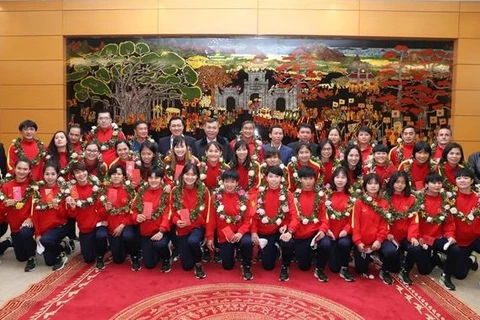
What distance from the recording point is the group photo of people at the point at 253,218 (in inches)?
149

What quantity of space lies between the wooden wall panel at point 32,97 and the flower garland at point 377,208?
5.40m

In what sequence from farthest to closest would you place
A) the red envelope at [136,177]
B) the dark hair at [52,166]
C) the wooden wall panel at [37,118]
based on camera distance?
the wooden wall panel at [37,118] → the red envelope at [136,177] → the dark hair at [52,166]

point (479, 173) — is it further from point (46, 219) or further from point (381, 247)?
point (46, 219)

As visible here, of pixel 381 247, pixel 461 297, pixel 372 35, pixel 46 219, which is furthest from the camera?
pixel 372 35

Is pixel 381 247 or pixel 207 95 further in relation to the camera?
pixel 207 95

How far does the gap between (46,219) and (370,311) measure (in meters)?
3.02

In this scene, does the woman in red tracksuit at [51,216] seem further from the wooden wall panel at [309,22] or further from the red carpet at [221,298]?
the wooden wall panel at [309,22]

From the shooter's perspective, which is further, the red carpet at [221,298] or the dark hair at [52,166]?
the dark hair at [52,166]

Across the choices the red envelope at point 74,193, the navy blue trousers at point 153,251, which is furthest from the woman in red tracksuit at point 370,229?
the red envelope at point 74,193

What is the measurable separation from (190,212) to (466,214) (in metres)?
2.49

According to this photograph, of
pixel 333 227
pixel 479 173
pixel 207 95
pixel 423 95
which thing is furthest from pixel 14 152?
pixel 423 95

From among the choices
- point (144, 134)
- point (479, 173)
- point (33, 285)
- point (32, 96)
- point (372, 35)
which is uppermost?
point (372, 35)

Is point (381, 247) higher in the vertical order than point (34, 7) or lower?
lower

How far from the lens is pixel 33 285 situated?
11.6 feet
